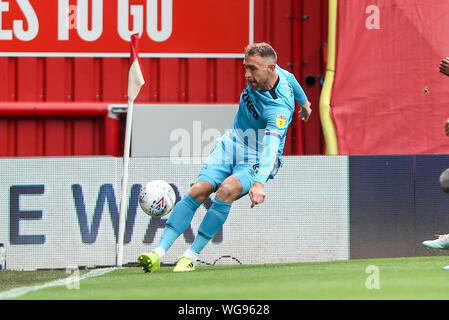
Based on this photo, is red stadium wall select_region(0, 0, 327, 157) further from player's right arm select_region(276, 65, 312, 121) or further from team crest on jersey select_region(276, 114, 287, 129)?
team crest on jersey select_region(276, 114, 287, 129)

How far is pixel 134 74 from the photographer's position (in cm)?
1116

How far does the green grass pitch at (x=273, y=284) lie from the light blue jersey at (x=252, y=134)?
82cm

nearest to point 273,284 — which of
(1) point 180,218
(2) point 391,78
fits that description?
(1) point 180,218

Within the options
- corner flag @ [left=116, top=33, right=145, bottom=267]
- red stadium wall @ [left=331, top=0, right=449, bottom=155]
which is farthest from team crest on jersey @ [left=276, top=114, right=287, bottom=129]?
red stadium wall @ [left=331, top=0, right=449, bottom=155]

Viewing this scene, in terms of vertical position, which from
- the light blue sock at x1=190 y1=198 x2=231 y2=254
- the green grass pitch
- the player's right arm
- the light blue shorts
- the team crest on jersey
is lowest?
the green grass pitch

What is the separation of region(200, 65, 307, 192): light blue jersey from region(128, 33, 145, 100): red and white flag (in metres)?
2.79

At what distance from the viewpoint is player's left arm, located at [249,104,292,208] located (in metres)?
7.77

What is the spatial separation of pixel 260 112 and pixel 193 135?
444cm

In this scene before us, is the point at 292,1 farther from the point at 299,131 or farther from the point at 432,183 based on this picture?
the point at 432,183

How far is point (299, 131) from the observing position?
42.5 ft

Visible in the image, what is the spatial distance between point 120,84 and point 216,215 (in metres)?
5.11

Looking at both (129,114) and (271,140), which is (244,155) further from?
(129,114)
